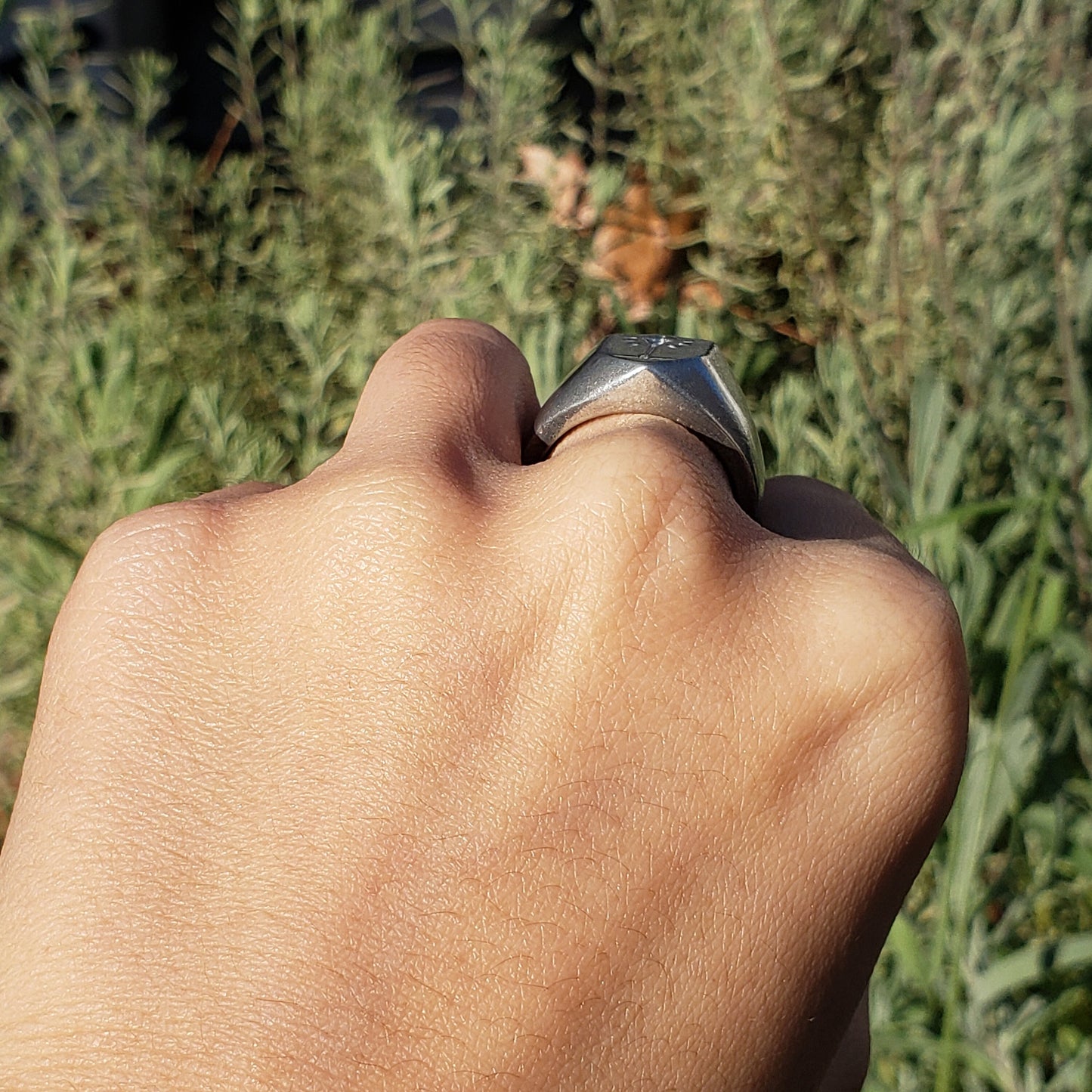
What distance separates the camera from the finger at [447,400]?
1020 mm

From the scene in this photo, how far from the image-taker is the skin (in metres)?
0.79

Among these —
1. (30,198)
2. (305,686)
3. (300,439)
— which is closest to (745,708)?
(305,686)

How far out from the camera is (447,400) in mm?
1050

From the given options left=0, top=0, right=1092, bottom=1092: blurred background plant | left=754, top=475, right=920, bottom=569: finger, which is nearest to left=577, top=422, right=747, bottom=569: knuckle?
left=754, top=475, right=920, bottom=569: finger

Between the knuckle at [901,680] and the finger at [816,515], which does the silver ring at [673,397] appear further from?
the knuckle at [901,680]

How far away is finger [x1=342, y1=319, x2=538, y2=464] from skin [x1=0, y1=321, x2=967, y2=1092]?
0.20 ft

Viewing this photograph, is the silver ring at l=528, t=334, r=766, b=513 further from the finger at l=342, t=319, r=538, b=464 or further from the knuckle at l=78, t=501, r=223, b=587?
the knuckle at l=78, t=501, r=223, b=587

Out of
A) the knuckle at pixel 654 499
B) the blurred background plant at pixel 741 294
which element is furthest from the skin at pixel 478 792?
the blurred background plant at pixel 741 294

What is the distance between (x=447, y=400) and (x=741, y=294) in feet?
4.72

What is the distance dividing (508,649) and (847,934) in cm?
30

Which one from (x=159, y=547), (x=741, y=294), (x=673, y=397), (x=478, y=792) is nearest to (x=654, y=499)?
(x=673, y=397)

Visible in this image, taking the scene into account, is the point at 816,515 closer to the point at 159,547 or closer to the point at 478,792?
the point at 478,792

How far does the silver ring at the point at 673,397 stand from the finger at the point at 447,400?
0.15ft

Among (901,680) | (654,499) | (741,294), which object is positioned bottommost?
(741,294)
